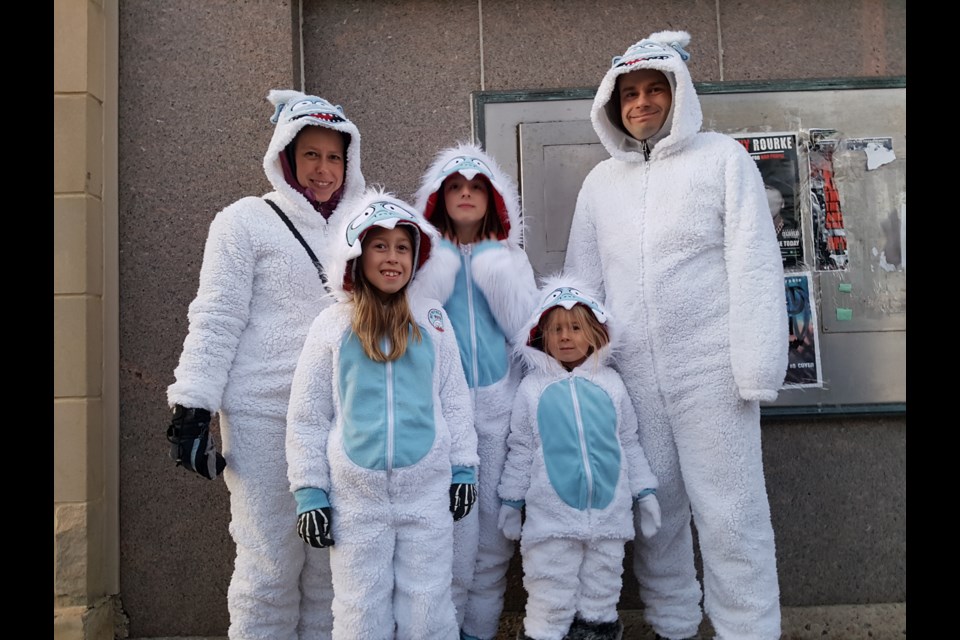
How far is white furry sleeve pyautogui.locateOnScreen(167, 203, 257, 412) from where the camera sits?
2.61 metres

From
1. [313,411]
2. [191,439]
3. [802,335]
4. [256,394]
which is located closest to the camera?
[313,411]

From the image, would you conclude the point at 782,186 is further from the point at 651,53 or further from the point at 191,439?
the point at 191,439

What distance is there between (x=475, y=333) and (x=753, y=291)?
1.10m

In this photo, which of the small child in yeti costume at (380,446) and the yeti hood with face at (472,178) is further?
the yeti hood with face at (472,178)

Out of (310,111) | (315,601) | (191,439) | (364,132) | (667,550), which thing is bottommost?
(315,601)

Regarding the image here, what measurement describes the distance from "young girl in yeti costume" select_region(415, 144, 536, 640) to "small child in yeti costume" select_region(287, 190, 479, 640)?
30 cm

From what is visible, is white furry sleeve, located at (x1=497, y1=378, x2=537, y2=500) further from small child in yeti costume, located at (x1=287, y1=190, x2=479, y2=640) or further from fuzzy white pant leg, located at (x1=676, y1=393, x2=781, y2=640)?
fuzzy white pant leg, located at (x1=676, y1=393, x2=781, y2=640)

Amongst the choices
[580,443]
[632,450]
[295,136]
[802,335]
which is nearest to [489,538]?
[580,443]

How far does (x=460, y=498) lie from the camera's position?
2.54 m

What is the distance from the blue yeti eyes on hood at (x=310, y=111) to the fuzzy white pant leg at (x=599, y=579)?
1.99m

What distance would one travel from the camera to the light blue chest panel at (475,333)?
9.84ft

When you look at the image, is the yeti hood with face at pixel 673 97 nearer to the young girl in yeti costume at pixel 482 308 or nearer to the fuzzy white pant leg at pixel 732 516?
the young girl in yeti costume at pixel 482 308

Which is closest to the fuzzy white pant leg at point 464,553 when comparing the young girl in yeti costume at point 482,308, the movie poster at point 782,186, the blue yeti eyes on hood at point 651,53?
the young girl in yeti costume at point 482,308

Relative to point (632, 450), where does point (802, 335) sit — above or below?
above
